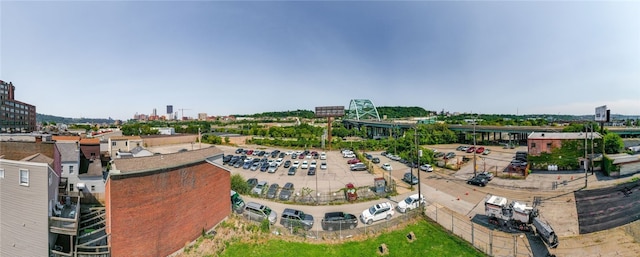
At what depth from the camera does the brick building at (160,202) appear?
582 inches

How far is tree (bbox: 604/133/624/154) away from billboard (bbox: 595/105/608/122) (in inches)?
211

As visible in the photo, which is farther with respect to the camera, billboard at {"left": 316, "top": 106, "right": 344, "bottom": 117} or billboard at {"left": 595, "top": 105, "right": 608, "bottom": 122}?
billboard at {"left": 316, "top": 106, "right": 344, "bottom": 117}

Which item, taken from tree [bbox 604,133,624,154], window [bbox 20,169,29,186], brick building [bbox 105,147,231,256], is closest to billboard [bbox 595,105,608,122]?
tree [bbox 604,133,624,154]

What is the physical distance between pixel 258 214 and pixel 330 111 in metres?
57.8

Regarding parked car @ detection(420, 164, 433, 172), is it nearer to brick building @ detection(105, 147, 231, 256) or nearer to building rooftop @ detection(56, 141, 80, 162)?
brick building @ detection(105, 147, 231, 256)

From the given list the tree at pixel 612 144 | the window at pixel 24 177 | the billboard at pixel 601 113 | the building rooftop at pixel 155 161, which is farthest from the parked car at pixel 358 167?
the billboard at pixel 601 113

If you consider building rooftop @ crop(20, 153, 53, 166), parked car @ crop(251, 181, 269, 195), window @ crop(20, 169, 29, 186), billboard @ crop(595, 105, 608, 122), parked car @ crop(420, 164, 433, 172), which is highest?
billboard @ crop(595, 105, 608, 122)

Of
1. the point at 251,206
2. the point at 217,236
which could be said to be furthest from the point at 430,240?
the point at 217,236

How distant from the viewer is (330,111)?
76.9 meters

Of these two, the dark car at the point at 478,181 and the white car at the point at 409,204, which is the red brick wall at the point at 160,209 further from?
the dark car at the point at 478,181

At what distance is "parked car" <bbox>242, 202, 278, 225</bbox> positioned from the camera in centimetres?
2048

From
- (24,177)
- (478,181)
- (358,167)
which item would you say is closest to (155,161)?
(24,177)

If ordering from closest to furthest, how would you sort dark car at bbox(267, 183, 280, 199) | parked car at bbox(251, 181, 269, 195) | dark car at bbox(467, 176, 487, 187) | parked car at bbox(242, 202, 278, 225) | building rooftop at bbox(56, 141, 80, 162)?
parked car at bbox(242, 202, 278, 225)
building rooftop at bbox(56, 141, 80, 162)
dark car at bbox(267, 183, 280, 199)
parked car at bbox(251, 181, 269, 195)
dark car at bbox(467, 176, 487, 187)

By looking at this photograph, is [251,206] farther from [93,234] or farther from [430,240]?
[430,240]
